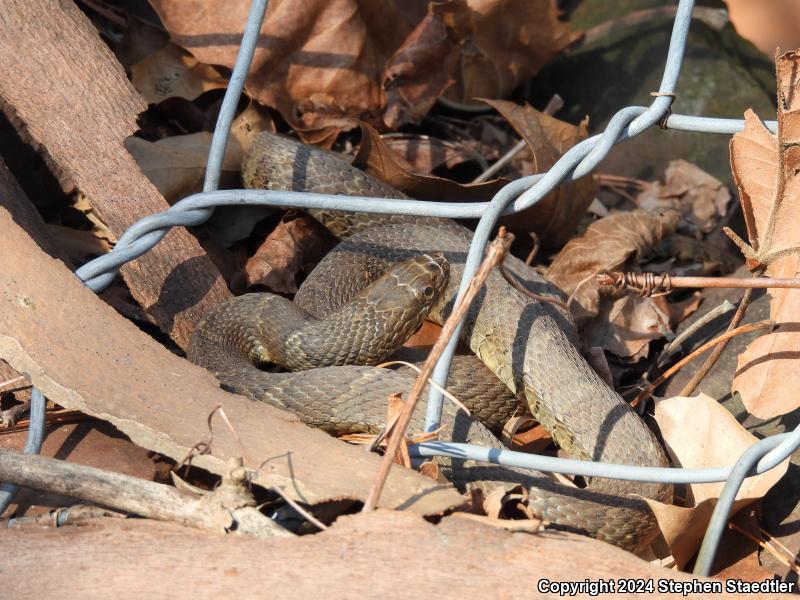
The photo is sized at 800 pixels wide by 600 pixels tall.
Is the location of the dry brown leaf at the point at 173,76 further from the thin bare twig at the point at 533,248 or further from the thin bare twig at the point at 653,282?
the thin bare twig at the point at 653,282

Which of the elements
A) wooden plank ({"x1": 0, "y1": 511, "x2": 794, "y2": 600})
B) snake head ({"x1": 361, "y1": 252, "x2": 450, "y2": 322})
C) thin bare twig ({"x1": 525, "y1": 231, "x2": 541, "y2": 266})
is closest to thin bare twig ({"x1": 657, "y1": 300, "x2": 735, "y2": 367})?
thin bare twig ({"x1": 525, "y1": 231, "x2": 541, "y2": 266})

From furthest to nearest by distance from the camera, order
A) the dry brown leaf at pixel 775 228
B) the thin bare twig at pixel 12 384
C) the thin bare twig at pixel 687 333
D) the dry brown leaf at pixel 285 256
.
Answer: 1. the dry brown leaf at pixel 285 256
2. the thin bare twig at pixel 687 333
3. the thin bare twig at pixel 12 384
4. the dry brown leaf at pixel 775 228

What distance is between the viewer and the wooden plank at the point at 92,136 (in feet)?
10.9

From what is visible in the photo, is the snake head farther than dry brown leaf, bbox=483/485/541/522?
Yes

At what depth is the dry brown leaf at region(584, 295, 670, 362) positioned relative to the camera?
376 cm

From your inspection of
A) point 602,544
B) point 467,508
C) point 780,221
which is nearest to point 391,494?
point 467,508

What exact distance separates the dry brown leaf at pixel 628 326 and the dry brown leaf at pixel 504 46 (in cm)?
171

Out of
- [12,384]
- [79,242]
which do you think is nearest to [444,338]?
[12,384]

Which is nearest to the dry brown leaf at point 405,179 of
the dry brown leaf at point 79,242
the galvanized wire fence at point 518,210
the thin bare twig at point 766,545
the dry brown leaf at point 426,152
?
the dry brown leaf at point 426,152

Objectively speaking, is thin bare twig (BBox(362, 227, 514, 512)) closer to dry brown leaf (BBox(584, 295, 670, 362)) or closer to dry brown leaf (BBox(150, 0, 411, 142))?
dry brown leaf (BBox(584, 295, 670, 362))

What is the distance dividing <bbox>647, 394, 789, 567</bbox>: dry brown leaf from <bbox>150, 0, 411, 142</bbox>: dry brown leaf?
2.45m

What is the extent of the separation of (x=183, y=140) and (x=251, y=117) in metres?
0.50

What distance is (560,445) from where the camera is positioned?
3.32 metres

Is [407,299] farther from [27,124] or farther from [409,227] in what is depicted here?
[27,124]
